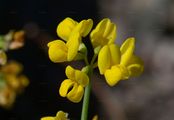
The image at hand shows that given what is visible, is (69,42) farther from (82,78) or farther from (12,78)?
(12,78)

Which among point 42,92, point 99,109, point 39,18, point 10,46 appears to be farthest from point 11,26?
point 10,46

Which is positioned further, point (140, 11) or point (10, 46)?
point (140, 11)

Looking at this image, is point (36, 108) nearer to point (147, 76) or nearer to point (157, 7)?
point (147, 76)

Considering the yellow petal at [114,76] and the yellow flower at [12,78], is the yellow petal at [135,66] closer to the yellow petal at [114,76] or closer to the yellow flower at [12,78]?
the yellow petal at [114,76]

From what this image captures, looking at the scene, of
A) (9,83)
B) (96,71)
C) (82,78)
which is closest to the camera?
(82,78)

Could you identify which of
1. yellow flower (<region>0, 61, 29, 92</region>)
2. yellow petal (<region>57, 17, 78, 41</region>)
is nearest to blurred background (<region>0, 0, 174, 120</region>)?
yellow flower (<region>0, 61, 29, 92</region>)

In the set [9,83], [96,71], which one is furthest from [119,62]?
[96,71]

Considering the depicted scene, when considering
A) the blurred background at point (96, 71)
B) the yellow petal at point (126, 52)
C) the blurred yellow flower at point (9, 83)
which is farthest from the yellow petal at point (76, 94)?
the blurred background at point (96, 71)
